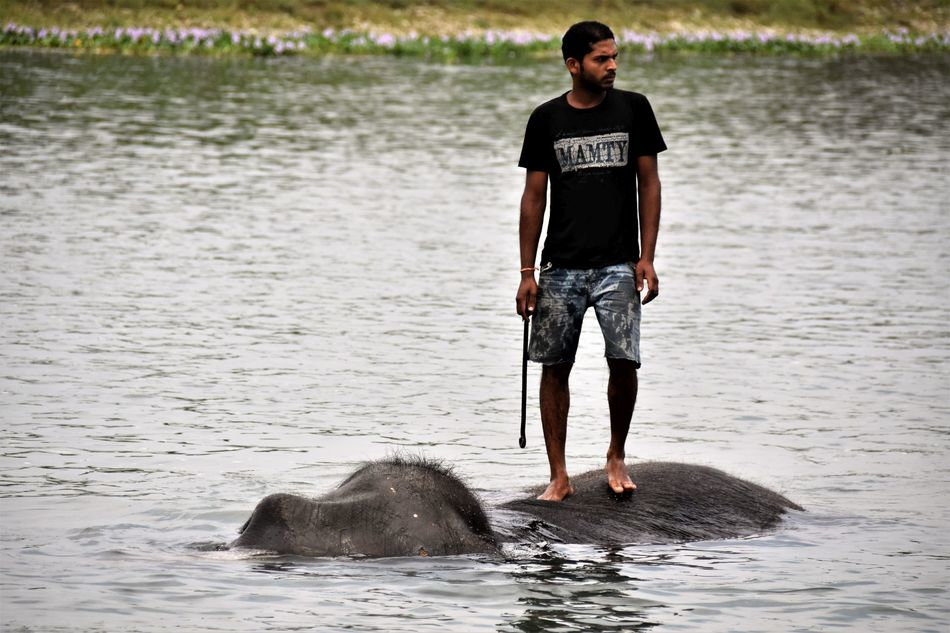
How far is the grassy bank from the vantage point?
4372 cm

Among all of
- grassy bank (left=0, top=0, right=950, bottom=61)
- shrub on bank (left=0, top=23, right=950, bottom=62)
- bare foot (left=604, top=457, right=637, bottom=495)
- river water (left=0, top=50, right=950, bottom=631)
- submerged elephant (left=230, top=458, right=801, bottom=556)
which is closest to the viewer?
submerged elephant (left=230, top=458, right=801, bottom=556)

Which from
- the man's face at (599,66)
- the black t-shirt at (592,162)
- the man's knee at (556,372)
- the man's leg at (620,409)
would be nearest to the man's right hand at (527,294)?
the black t-shirt at (592,162)

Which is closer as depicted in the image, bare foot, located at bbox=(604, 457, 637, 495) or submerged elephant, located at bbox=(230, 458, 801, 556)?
submerged elephant, located at bbox=(230, 458, 801, 556)

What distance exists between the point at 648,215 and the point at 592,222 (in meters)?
0.27

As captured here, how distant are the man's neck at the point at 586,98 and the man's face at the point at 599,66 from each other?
0.18 ft

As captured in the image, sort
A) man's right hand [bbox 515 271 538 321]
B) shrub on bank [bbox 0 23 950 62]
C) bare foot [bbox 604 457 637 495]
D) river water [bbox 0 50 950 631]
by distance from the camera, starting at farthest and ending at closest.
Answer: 1. shrub on bank [bbox 0 23 950 62]
2. man's right hand [bbox 515 271 538 321]
3. bare foot [bbox 604 457 637 495]
4. river water [bbox 0 50 950 631]

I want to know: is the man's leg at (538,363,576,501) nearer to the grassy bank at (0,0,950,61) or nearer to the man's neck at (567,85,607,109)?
the man's neck at (567,85,607,109)

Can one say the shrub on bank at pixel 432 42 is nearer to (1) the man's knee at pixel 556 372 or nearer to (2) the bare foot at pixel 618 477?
(1) the man's knee at pixel 556 372

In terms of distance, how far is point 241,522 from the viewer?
25.5 feet

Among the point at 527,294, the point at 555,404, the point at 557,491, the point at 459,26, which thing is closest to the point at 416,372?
the point at 555,404

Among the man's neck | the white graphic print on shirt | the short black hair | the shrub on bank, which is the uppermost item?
the shrub on bank

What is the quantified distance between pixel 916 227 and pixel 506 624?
13070mm

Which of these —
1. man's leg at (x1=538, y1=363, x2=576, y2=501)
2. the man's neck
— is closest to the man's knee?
man's leg at (x1=538, y1=363, x2=576, y2=501)

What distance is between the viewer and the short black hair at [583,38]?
24.1 ft
